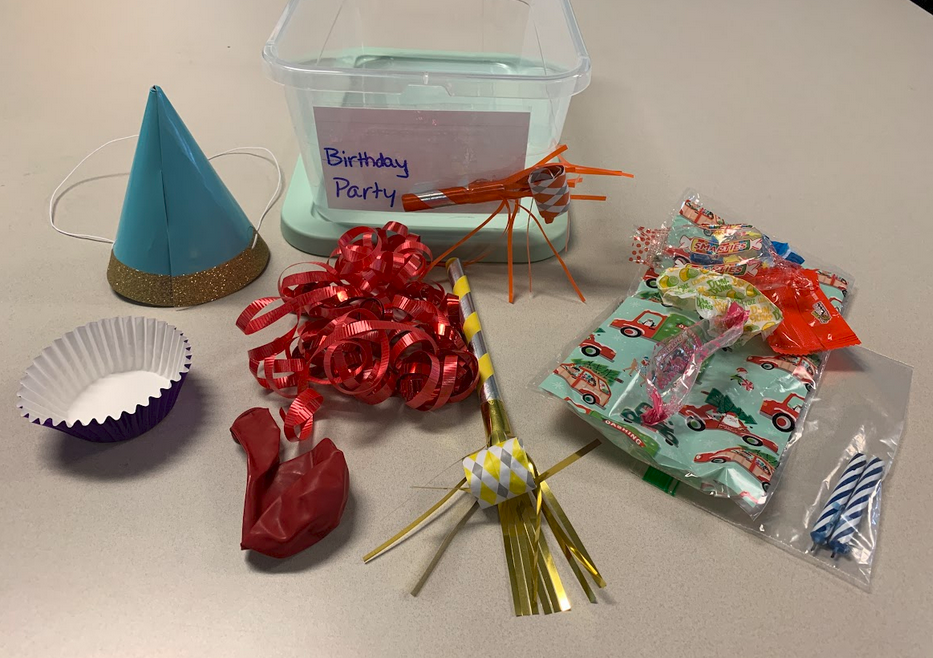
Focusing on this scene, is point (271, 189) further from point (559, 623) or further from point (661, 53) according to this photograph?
point (661, 53)

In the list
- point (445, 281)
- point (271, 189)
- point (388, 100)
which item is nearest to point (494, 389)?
point (445, 281)

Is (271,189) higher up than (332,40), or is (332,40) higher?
(332,40)

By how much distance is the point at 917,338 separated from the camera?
2.21ft

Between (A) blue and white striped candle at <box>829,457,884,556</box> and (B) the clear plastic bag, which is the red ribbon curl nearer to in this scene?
(B) the clear plastic bag

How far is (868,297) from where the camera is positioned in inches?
28.3

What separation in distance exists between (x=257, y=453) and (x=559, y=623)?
0.86ft

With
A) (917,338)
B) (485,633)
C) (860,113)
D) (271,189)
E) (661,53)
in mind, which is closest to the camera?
(485,633)

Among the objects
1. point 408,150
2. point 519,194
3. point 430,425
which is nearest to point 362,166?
point 408,150

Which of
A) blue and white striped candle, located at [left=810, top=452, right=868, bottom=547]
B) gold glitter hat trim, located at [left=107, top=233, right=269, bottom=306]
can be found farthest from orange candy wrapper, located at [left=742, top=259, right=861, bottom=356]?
gold glitter hat trim, located at [left=107, top=233, right=269, bottom=306]

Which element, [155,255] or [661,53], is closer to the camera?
[155,255]

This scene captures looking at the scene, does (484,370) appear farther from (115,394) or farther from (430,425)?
(115,394)

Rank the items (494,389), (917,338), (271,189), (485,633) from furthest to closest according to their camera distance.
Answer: (271,189) → (917,338) → (494,389) → (485,633)

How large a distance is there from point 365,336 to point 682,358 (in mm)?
282

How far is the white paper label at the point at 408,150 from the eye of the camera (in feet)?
2.04
